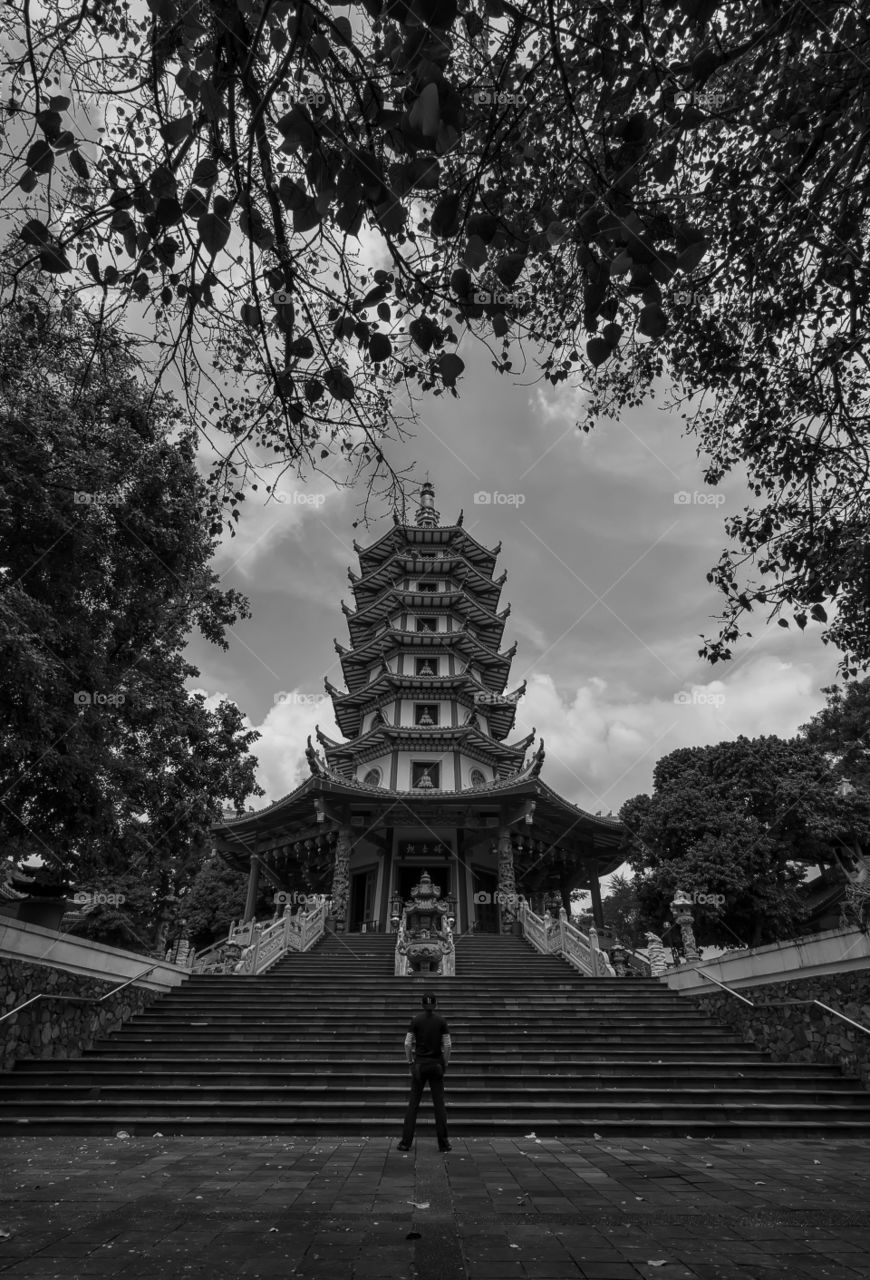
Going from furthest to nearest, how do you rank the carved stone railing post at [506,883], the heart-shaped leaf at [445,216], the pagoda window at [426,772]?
the pagoda window at [426,772] < the carved stone railing post at [506,883] < the heart-shaped leaf at [445,216]

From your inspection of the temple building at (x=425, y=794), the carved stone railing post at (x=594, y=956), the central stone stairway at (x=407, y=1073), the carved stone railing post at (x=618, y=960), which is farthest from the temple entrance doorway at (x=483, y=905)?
the central stone stairway at (x=407, y=1073)

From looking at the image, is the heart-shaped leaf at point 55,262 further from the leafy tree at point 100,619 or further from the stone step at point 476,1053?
the stone step at point 476,1053

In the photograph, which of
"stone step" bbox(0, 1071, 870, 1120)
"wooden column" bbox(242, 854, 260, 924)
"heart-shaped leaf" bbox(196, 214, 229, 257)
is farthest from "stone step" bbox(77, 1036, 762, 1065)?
"wooden column" bbox(242, 854, 260, 924)

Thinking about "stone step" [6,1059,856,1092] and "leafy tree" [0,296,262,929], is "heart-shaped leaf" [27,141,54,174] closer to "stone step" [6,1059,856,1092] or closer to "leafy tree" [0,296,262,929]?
"leafy tree" [0,296,262,929]

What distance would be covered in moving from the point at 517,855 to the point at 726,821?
26.1 feet

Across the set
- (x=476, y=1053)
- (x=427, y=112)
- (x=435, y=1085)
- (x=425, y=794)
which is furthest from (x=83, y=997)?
(x=425, y=794)

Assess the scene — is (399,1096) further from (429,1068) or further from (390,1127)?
(429,1068)

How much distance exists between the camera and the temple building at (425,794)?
2025cm

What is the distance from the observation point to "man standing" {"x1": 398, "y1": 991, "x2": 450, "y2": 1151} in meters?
5.65

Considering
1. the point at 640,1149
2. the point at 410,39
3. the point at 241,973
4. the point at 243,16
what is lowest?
the point at 640,1149

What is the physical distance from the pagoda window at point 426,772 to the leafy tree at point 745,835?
258 inches

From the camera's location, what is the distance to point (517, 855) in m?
22.5

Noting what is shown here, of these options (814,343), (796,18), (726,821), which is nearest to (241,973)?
(814,343)

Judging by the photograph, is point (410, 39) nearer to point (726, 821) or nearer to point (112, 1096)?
point (112, 1096)
